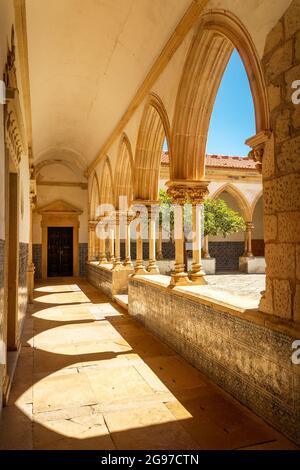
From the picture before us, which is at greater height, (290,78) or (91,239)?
(290,78)

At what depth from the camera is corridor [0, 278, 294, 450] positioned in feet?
6.90

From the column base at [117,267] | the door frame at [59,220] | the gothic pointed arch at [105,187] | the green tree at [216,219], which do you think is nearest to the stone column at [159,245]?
the green tree at [216,219]

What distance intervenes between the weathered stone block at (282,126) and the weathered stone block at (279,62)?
0.29 meters

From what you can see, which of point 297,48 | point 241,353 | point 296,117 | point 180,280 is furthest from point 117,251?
point 297,48

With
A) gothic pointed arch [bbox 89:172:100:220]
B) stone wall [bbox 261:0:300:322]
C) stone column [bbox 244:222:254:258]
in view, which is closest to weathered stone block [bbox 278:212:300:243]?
stone wall [bbox 261:0:300:322]

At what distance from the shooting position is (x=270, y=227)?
2.42 metres

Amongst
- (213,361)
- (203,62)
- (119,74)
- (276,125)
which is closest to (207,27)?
(203,62)

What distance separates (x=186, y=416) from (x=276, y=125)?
2.10m

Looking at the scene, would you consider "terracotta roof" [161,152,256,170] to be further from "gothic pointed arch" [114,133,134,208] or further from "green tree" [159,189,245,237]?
"gothic pointed arch" [114,133,134,208]

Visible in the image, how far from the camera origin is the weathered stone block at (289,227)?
2162 mm

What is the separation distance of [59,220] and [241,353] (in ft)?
36.7

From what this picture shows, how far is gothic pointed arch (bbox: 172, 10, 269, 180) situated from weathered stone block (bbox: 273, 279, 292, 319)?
1.09m

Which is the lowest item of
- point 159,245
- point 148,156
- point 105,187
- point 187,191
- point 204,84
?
point 159,245

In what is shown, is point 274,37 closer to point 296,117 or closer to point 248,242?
point 296,117
